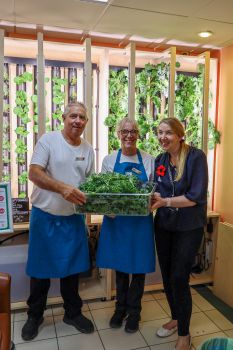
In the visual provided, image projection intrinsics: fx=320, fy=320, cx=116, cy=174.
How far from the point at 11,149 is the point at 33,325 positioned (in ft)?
4.97

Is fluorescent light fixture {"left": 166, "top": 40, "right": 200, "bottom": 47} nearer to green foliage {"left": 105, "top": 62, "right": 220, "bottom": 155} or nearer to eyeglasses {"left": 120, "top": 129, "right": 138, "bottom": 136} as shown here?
green foliage {"left": 105, "top": 62, "right": 220, "bottom": 155}

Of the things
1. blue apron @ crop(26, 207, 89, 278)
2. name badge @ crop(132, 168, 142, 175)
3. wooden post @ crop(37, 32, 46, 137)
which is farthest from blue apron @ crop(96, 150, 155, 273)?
wooden post @ crop(37, 32, 46, 137)

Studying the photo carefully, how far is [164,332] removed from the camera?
7.29 ft

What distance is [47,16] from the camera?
236 cm

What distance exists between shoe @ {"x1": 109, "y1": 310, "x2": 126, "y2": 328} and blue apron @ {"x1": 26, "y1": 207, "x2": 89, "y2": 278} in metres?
0.50

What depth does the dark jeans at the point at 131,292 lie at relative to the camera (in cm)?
221

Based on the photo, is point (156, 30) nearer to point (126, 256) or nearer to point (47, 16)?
point (47, 16)

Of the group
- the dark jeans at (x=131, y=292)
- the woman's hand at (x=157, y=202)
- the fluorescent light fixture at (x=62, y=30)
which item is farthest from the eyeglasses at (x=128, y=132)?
the fluorescent light fixture at (x=62, y=30)

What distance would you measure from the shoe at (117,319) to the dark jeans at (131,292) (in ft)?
0.17

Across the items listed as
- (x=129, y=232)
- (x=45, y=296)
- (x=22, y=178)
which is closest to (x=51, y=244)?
(x=45, y=296)

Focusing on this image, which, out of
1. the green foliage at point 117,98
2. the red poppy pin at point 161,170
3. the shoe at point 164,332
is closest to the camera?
the red poppy pin at point 161,170

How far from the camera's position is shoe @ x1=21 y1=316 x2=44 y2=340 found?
7.11ft

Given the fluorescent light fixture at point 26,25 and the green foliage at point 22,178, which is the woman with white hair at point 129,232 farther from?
the fluorescent light fixture at point 26,25

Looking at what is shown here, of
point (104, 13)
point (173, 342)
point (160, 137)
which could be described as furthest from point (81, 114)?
point (173, 342)
